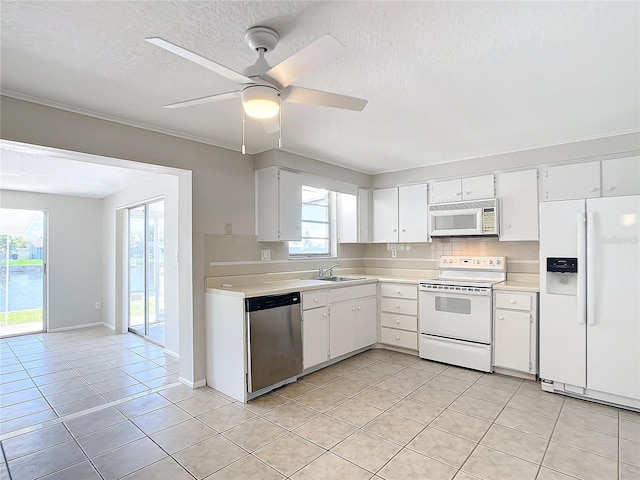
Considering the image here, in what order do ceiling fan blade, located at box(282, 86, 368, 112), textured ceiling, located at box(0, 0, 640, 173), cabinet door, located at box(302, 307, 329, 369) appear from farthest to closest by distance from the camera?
cabinet door, located at box(302, 307, 329, 369)
ceiling fan blade, located at box(282, 86, 368, 112)
textured ceiling, located at box(0, 0, 640, 173)

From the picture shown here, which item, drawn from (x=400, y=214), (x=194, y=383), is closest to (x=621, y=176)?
(x=400, y=214)

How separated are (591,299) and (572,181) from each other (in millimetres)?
1292

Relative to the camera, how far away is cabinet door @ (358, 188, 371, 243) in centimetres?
495

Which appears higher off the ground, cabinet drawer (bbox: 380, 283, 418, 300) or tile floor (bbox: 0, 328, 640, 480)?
cabinet drawer (bbox: 380, 283, 418, 300)

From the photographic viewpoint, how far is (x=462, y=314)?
150 inches

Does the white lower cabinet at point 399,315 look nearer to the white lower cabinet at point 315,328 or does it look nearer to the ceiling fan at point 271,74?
the white lower cabinet at point 315,328

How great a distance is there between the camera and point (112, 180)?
4.86 meters

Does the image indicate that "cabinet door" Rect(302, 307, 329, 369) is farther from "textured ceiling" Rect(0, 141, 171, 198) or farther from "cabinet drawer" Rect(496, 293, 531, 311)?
"textured ceiling" Rect(0, 141, 171, 198)

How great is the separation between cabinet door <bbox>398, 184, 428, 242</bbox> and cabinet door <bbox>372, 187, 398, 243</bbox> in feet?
0.26

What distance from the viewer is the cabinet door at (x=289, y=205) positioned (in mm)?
3857

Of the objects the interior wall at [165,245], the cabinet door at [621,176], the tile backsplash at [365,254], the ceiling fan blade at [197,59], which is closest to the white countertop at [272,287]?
the tile backsplash at [365,254]

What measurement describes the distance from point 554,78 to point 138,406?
3.93 meters

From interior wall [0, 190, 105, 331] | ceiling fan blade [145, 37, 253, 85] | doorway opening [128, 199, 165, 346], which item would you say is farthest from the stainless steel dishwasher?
interior wall [0, 190, 105, 331]

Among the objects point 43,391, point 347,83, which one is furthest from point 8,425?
point 347,83
